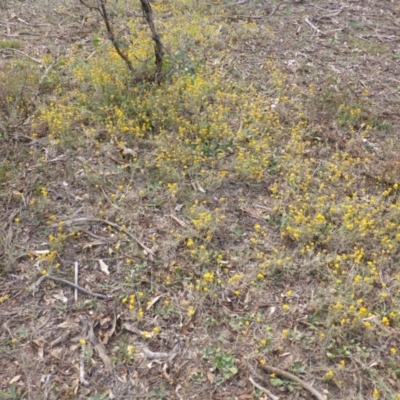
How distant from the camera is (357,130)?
5273 millimetres

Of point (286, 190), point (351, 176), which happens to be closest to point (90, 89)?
point (286, 190)

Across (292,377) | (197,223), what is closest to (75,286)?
(197,223)

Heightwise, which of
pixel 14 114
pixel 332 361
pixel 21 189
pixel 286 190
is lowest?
pixel 332 361

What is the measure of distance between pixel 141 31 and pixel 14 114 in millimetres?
3158

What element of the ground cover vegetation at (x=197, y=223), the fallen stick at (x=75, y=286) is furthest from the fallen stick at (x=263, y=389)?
the fallen stick at (x=75, y=286)

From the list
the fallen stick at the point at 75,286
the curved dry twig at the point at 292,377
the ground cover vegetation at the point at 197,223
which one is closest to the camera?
the curved dry twig at the point at 292,377

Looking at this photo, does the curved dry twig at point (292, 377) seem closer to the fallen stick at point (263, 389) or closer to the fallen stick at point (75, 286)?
the fallen stick at point (263, 389)

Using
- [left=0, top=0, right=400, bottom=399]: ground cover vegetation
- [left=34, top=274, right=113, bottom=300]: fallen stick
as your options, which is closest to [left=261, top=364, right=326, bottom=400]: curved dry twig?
[left=0, top=0, right=400, bottom=399]: ground cover vegetation

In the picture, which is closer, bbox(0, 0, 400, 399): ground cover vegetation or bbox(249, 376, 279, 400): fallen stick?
bbox(249, 376, 279, 400): fallen stick

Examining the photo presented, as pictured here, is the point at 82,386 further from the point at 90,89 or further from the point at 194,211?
the point at 90,89

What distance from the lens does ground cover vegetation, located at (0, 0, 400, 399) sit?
288 centimetres

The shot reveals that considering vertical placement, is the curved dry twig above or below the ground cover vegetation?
below

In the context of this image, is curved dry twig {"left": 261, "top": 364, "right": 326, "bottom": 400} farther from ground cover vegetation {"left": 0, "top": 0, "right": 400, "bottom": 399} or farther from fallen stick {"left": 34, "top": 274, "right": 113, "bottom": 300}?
fallen stick {"left": 34, "top": 274, "right": 113, "bottom": 300}

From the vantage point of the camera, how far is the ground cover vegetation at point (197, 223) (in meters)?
2.88
